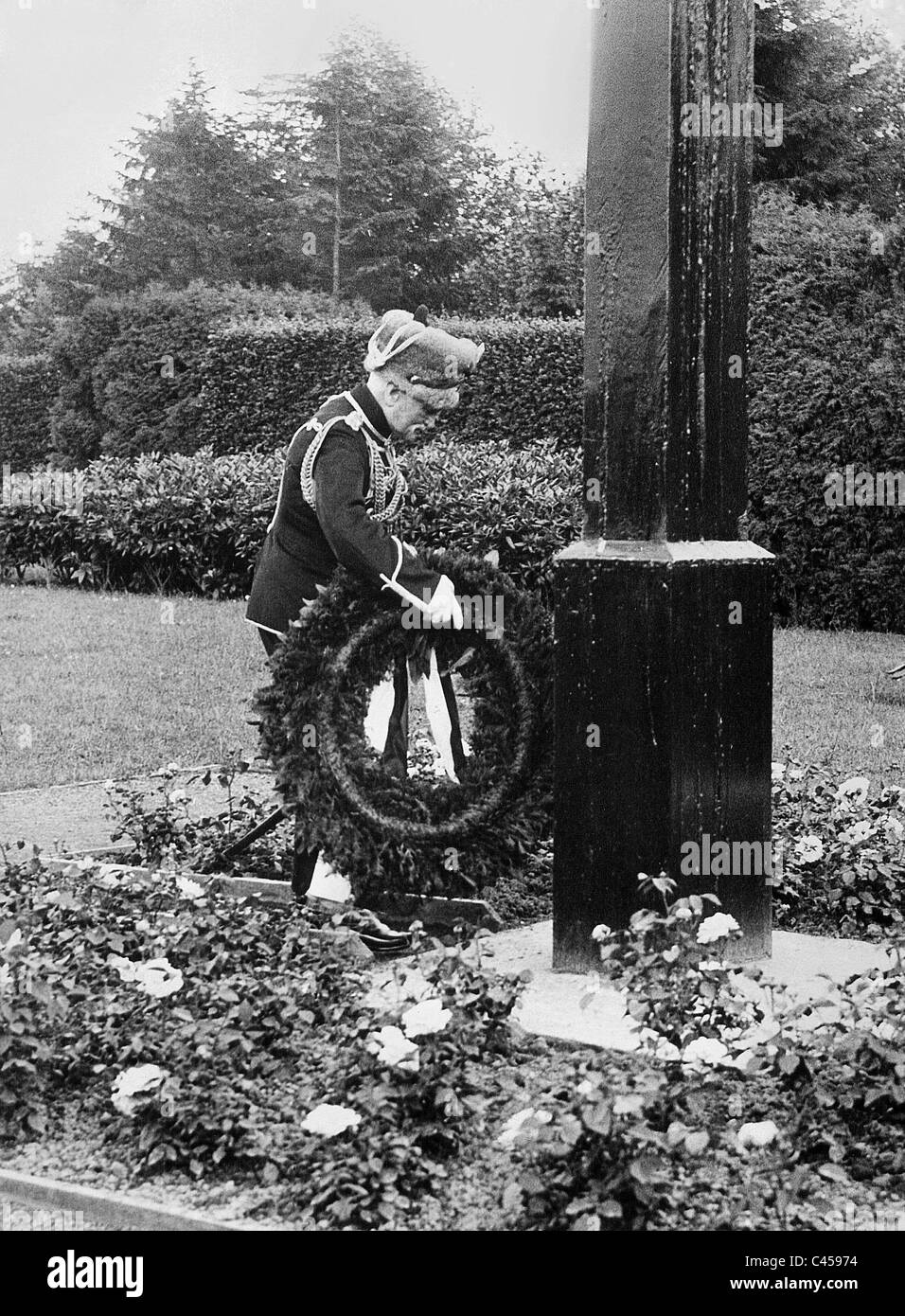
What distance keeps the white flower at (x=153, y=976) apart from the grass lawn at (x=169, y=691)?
160 inches

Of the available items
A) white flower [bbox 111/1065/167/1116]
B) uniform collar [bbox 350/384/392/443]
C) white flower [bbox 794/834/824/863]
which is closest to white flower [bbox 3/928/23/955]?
white flower [bbox 111/1065/167/1116]

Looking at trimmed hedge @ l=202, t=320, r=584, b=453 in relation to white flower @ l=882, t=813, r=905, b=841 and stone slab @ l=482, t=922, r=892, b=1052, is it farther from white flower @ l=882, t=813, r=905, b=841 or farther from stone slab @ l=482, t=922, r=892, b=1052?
stone slab @ l=482, t=922, r=892, b=1052

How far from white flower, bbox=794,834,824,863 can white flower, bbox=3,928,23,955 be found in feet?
8.68

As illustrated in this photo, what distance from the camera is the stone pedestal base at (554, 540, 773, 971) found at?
14.8 ft

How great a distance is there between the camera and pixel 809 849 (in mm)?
5656

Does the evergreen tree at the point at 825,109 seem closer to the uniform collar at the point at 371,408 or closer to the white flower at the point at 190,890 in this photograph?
the uniform collar at the point at 371,408

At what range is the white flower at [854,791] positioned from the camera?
5988 millimetres

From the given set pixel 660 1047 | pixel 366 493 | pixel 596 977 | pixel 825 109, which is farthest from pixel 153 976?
pixel 825 109

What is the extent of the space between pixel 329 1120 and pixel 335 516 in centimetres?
234

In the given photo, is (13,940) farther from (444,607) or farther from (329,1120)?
(444,607)

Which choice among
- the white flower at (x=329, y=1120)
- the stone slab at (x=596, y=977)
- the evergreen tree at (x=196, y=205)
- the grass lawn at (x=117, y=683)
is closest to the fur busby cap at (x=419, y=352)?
the grass lawn at (x=117, y=683)
